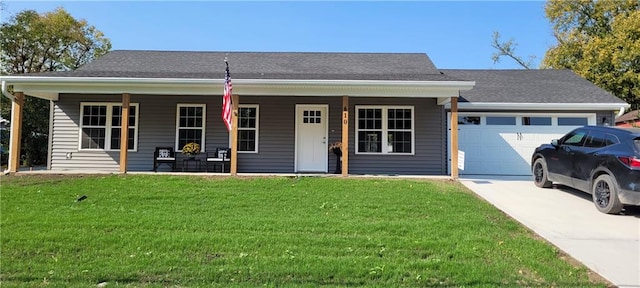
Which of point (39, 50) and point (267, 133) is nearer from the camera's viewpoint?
point (267, 133)

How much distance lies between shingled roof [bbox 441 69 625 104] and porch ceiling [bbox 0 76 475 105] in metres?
2.54

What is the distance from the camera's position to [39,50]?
61.6 feet

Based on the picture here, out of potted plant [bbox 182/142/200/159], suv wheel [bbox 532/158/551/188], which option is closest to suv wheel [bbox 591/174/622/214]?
suv wheel [bbox 532/158/551/188]

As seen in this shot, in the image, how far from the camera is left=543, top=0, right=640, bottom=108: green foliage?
761 inches

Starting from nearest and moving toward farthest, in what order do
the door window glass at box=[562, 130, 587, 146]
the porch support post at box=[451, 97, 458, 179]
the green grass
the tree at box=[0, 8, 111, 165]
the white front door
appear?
the green grass, the door window glass at box=[562, 130, 587, 146], the porch support post at box=[451, 97, 458, 179], the white front door, the tree at box=[0, 8, 111, 165]

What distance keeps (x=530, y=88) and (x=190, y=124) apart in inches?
425

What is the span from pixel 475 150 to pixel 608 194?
5.05m

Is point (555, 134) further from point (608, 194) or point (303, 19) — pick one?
point (303, 19)

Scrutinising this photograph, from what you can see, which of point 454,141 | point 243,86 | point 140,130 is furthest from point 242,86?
point 454,141

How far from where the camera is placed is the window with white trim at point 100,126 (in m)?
11.2

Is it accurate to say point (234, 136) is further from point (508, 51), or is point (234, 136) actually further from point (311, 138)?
point (508, 51)

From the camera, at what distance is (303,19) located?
11844 millimetres

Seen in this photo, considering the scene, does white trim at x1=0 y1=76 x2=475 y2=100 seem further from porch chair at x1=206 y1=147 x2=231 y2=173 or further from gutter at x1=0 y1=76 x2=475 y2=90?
porch chair at x1=206 y1=147 x2=231 y2=173

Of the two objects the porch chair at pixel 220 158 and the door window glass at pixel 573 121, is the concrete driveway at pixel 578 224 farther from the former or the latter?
the porch chair at pixel 220 158
